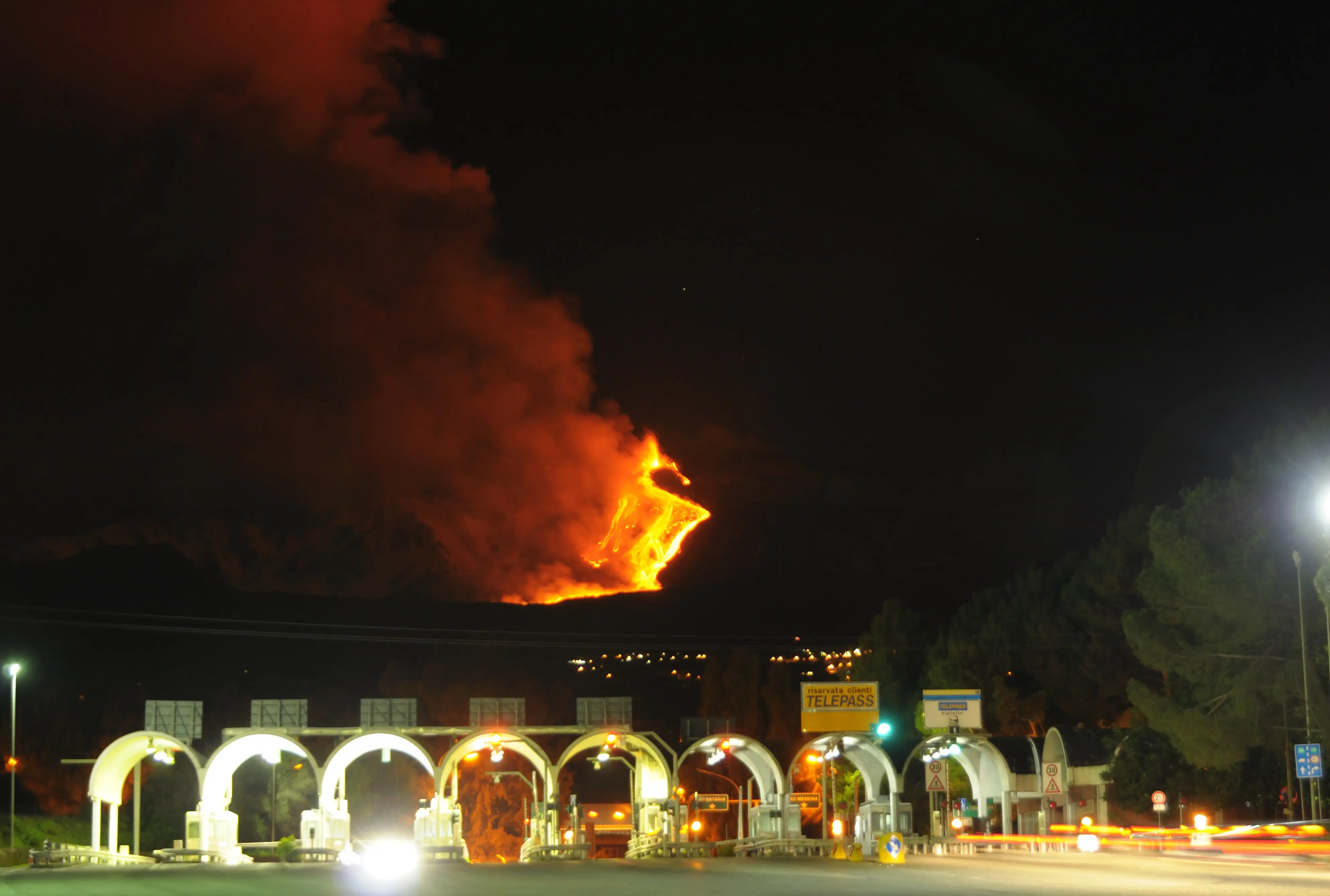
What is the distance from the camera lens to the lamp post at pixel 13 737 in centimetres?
4609

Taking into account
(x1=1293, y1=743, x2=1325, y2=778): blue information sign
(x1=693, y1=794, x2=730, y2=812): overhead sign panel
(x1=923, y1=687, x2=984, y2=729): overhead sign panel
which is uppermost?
(x1=923, y1=687, x2=984, y2=729): overhead sign panel

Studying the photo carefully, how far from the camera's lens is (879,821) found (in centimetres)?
4653

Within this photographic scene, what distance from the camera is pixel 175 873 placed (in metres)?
32.9

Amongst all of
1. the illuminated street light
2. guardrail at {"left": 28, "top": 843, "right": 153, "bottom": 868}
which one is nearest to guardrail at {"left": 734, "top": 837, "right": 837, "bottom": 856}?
the illuminated street light

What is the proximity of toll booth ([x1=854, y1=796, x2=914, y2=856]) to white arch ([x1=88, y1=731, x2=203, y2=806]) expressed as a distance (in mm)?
23926

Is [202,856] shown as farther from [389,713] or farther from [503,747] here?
[503,747]

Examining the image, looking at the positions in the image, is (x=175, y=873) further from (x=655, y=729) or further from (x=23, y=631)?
(x=23, y=631)

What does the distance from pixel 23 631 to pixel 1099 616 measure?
260ft

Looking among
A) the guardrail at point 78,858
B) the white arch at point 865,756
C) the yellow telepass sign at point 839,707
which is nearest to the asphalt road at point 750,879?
the guardrail at point 78,858

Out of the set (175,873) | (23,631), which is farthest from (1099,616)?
(23,631)

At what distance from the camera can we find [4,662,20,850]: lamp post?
46.1 meters

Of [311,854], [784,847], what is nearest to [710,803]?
[784,847]

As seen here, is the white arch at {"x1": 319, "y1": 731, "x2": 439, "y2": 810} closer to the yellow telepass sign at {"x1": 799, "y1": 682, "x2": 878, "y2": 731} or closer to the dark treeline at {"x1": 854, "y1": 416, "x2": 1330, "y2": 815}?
the yellow telepass sign at {"x1": 799, "y1": 682, "x2": 878, "y2": 731}

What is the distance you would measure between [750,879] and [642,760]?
94.2 feet
